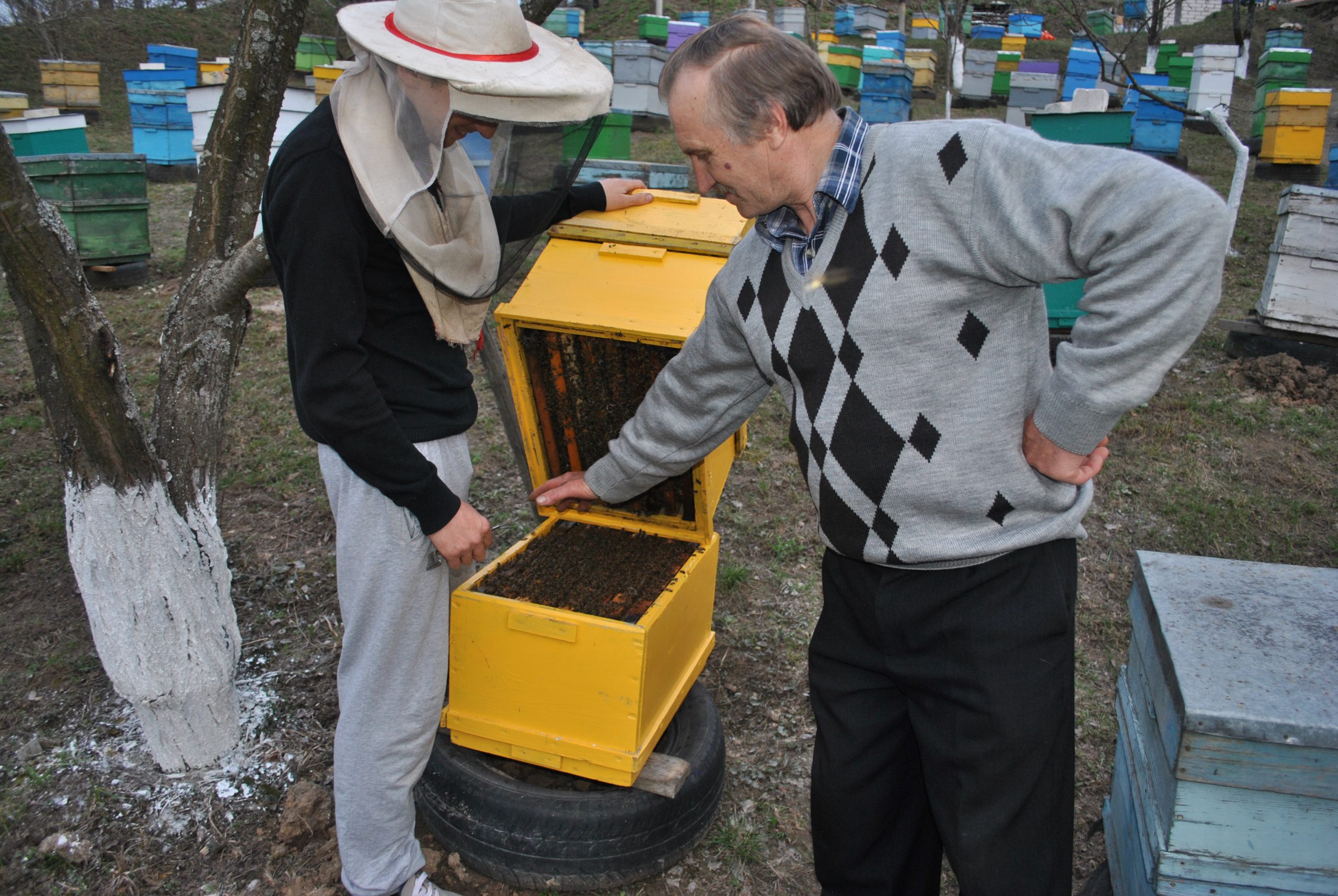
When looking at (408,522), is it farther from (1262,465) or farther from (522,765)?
(1262,465)

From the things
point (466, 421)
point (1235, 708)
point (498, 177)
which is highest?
point (498, 177)

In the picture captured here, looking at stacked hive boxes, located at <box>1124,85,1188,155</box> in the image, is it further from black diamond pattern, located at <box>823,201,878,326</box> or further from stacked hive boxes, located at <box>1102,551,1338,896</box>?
black diamond pattern, located at <box>823,201,878,326</box>

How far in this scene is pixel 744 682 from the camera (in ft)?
9.61

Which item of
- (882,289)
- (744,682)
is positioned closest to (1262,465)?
(744,682)

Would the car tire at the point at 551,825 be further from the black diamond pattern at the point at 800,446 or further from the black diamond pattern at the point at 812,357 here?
the black diamond pattern at the point at 812,357

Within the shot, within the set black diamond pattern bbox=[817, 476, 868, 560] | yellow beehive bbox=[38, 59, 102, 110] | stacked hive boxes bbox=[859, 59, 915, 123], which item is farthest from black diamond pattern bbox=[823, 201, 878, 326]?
yellow beehive bbox=[38, 59, 102, 110]

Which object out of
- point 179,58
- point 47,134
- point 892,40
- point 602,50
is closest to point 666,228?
point 47,134

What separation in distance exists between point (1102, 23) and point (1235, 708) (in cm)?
2298

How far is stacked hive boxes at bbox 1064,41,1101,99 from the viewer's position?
1330 cm

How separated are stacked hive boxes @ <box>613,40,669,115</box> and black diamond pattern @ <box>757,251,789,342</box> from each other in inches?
430

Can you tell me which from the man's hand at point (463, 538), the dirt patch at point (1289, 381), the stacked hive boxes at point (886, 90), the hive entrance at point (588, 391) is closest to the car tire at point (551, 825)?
the man's hand at point (463, 538)

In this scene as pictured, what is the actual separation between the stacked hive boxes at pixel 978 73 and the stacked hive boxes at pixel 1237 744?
585 inches

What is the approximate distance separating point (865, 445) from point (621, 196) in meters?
1.15

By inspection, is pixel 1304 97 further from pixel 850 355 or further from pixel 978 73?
pixel 850 355
